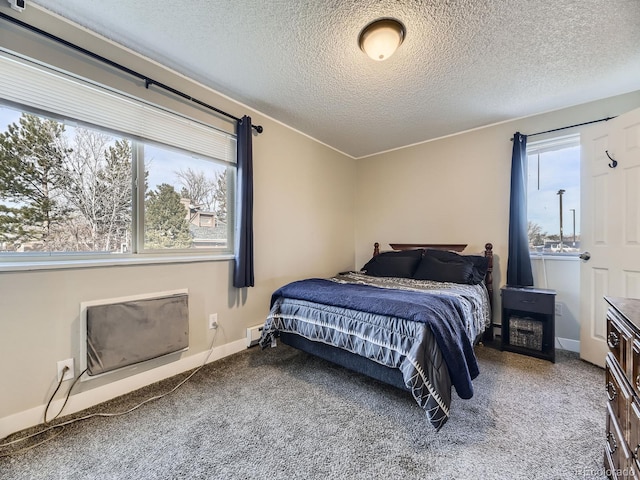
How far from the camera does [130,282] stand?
1979mm

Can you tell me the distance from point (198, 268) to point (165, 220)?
495mm

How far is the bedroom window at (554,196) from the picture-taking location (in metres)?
2.80

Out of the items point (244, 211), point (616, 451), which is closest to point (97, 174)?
point (244, 211)

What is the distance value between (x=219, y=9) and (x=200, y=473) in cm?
256

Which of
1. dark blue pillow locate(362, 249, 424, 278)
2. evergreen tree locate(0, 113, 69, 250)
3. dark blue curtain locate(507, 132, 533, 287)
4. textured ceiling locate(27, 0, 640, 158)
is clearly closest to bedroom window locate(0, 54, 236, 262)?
evergreen tree locate(0, 113, 69, 250)

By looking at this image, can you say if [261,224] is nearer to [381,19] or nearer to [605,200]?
[381,19]

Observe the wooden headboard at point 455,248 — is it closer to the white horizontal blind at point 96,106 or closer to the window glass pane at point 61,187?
the white horizontal blind at point 96,106

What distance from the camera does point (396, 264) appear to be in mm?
3287

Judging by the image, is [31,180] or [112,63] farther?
[112,63]

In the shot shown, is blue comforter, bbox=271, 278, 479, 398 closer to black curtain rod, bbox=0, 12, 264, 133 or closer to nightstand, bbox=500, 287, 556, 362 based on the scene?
nightstand, bbox=500, 287, 556, 362

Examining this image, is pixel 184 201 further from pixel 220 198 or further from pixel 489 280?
pixel 489 280

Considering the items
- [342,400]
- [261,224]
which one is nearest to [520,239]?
[342,400]

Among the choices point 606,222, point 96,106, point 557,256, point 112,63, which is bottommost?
point 557,256

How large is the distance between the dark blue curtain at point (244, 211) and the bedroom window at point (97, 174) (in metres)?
0.20
